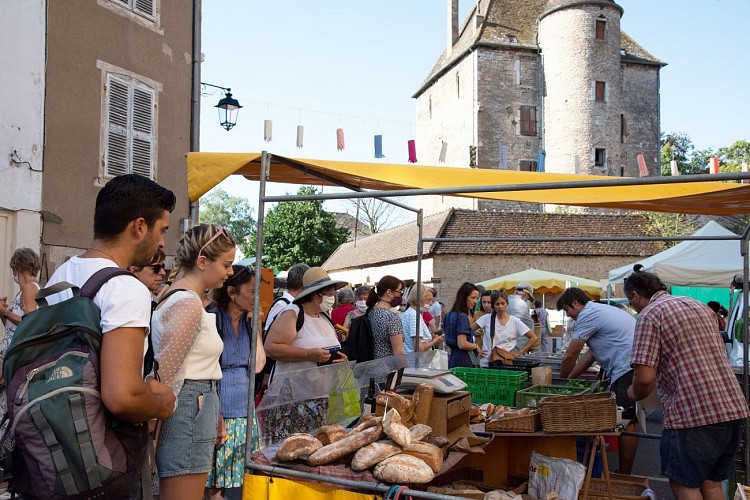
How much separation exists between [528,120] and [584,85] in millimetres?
4335

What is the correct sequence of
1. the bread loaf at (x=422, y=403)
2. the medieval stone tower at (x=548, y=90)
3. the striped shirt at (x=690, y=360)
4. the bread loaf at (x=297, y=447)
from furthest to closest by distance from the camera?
the medieval stone tower at (x=548, y=90) → the striped shirt at (x=690, y=360) → the bread loaf at (x=422, y=403) → the bread loaf at (x=297, y=447)

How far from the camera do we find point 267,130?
41.1 feet

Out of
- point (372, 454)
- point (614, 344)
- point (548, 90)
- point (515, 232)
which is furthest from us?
point (548, 90)

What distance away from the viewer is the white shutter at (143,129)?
1235 cm

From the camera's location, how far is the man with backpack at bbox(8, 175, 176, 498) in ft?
6.61

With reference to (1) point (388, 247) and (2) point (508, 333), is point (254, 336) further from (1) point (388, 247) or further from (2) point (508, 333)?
(1) point (388, 247)

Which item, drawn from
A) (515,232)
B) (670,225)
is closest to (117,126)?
(515,232)

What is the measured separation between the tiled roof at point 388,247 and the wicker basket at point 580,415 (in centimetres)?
2569

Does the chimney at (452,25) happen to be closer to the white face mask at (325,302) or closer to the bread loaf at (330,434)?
the white face mask at (325,302)

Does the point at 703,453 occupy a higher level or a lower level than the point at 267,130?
lower

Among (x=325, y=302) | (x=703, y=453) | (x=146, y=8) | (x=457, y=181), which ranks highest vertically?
(x=146, y=8)

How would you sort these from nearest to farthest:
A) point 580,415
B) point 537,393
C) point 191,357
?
point 191,357 → point 580,415 → point 537,393

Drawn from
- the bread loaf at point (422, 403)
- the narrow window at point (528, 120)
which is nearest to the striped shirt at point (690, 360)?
the bread loaf at point (422, 403)

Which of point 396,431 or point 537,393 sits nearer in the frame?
point 396,431
